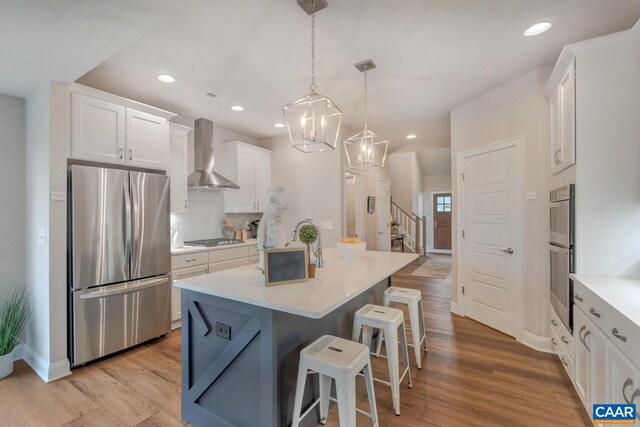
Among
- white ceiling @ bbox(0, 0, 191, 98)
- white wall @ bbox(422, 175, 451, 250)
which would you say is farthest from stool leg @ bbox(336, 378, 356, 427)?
white wall @ bbox(422, 175, 451, 250)

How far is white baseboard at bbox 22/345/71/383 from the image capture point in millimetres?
2357

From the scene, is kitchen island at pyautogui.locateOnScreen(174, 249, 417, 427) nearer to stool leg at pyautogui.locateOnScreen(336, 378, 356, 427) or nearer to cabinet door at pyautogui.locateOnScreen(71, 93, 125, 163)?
stool leg at pyautogui.locateOnScreen(336, 378, 356, 427)

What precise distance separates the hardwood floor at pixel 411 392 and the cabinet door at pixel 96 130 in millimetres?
1948

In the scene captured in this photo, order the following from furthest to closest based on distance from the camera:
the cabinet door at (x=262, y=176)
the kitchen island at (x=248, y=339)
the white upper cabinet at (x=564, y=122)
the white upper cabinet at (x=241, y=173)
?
the cabinet door at (x=262, y=176), the white upper cabinet at (x=241, y=173), the white upper cabinet at (x=564, y=122), the kitchen island at (x=248, y=339)

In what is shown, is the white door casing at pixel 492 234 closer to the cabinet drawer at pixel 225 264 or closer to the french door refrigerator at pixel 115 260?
the cabinet drawer at pixel 225 264

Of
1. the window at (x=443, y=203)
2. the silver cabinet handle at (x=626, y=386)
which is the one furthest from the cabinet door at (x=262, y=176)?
the window at (x=443, y=203)

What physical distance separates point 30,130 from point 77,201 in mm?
912

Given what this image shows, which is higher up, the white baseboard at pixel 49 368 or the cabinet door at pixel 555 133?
the cabinet door at pixel 555 133

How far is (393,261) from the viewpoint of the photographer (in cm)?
259

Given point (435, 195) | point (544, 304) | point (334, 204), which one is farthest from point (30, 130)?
point (435, 195)

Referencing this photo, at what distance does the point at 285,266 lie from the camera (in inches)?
69.6

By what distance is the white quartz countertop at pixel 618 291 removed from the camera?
4.48 feet

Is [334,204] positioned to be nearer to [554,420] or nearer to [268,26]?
[268,26]

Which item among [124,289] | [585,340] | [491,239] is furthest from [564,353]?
[124,289]
